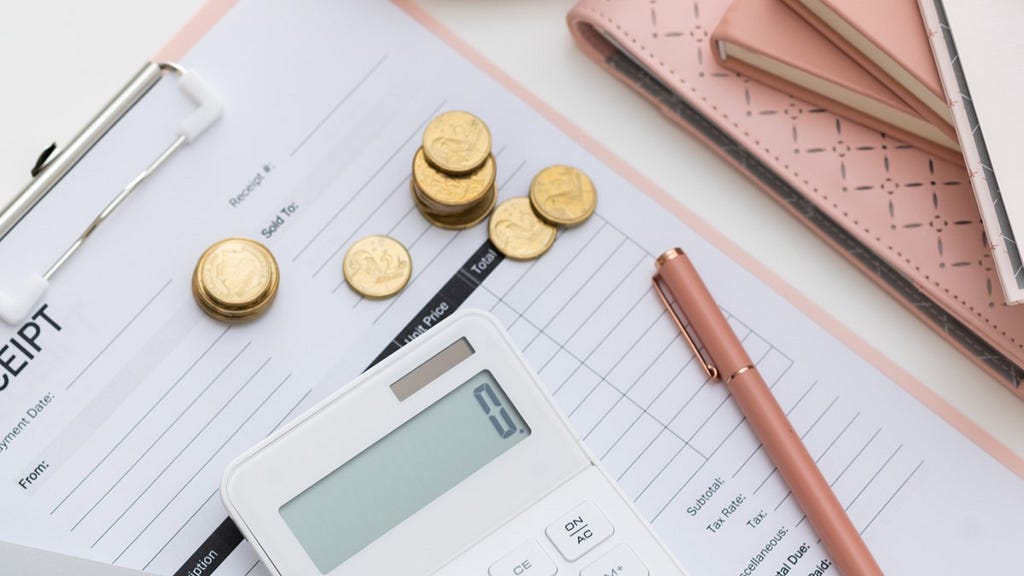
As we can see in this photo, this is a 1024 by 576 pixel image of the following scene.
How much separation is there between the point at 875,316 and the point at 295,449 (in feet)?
1.26

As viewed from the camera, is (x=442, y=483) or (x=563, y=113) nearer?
(x=442, y=483)

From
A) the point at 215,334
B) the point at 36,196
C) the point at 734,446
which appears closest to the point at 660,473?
the point at 734,446

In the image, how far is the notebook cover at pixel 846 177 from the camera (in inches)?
26.5

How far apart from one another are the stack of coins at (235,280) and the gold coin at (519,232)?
0.46 ft

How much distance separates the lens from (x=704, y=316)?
67 cm

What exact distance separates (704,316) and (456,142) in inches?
7.4

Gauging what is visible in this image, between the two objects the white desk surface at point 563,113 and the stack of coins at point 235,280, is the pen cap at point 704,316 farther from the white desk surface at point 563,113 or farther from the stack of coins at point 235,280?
the stack of coins at point 235,280

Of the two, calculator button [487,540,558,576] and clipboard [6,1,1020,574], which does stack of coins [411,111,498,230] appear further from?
calculator button [487,540,558,576]

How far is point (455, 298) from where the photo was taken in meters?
0.67

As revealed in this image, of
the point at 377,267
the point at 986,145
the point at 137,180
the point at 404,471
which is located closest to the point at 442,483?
the point at 404,471

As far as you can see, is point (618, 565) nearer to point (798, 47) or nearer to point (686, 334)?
point (686, 334)

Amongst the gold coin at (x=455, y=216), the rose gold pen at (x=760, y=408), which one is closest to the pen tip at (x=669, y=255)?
the rose gold pen at (x=760, y=408)

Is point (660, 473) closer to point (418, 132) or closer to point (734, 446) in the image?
point (734, 446)

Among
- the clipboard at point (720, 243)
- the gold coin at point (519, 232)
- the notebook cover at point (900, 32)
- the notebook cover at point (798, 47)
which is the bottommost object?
the gold coin at point (519, 232)
